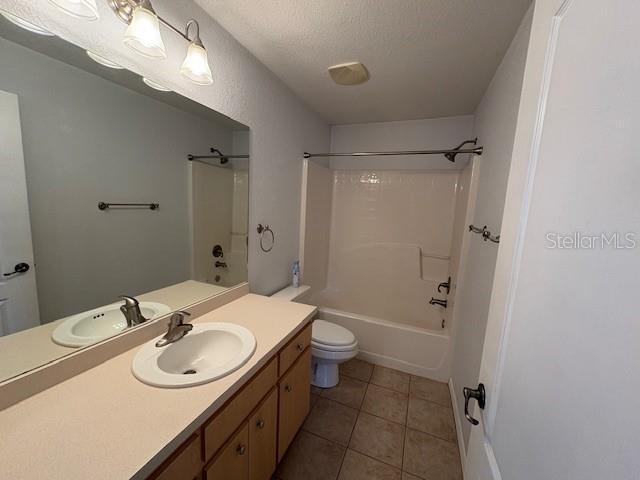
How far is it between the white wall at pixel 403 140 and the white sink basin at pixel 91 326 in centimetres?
237

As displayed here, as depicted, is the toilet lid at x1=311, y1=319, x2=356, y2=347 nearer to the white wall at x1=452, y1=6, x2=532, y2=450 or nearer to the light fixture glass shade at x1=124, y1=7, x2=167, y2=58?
the white wall at x1=452, y1=6, x2=532, y2=450

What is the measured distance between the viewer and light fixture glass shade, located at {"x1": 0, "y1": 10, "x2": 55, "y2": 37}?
676mm

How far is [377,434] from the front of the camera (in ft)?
5.20

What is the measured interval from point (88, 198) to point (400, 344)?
7.46ft

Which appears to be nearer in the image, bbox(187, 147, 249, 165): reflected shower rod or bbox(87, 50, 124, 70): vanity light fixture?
bbox(87, 50, 124, 70): vanity light fixture

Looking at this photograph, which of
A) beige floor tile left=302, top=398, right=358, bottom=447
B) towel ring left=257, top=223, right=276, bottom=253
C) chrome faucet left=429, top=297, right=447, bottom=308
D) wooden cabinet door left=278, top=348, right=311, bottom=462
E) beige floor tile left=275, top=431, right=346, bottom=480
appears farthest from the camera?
chrome faucet left=429, top=297, right=447, bottom=308

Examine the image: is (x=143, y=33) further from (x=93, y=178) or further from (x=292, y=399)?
(x=292, y=399)

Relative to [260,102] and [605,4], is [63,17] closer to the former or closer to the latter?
[260,102]

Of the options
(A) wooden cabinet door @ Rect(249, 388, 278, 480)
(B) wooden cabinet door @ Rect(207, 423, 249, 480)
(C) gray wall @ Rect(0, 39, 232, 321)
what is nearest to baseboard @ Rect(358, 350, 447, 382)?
(A) wooden cabinet door @ Rect(249, 388, 278, 480)

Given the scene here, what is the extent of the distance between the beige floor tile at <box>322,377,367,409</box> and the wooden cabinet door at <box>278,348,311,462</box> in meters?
0.45

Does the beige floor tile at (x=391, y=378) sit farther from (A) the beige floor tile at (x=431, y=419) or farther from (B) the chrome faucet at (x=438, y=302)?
(B) the chrome faucet at (x=438, y=302)

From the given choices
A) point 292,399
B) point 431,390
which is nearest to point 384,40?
point 292,399

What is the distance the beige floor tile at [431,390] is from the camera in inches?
74.9

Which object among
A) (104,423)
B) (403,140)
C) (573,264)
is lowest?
(104,423)
